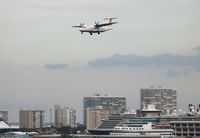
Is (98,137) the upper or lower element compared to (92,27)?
lower

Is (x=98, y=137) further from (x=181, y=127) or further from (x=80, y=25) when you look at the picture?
(x=80, y=25)

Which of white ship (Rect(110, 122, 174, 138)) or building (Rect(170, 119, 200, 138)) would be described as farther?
white ship (Rect(110, 122, 174, 138))

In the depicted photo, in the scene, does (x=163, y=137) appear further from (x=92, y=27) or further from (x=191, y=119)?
(x=92, y=27)

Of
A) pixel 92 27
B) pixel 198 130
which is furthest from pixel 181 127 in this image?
pixel 92 27

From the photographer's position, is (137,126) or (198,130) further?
(137,126)

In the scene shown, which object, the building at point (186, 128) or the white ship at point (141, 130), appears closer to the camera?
the building at point (186, 128)

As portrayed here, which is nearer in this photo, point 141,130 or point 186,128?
point 186,128

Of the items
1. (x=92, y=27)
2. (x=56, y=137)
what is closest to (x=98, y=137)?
(x=56, y=137)

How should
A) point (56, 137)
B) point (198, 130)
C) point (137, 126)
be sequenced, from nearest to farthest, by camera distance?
point (198, 130), point (56, 137), point (137, 126)

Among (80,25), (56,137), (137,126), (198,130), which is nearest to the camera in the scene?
(80,25)

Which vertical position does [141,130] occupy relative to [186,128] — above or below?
above
